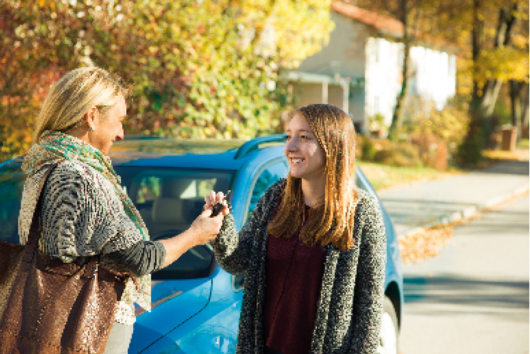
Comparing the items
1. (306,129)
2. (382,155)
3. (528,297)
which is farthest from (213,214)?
(382,155)

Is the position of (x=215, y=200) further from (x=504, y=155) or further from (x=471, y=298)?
(x=504, y=155)

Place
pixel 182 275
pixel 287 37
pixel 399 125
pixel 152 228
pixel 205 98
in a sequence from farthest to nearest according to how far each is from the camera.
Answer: pixel 399 125
pixel 287 37
pixel 205 98
pixel 152 228
pixel 182 275

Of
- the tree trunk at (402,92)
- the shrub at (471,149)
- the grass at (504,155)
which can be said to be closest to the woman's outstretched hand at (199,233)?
the shrub at (471,149)

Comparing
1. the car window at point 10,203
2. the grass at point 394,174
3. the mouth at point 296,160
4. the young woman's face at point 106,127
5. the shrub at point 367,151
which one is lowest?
the grass at point 394,174

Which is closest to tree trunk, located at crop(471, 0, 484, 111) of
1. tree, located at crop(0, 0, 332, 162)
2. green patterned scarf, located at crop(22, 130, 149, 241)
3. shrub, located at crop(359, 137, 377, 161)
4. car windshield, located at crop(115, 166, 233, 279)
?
shrub, located at crop(359, 137, 377, 161)

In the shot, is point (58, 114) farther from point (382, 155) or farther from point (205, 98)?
point (382, 155)

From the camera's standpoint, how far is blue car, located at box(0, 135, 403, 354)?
2.39 m

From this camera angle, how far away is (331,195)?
2.21 metres

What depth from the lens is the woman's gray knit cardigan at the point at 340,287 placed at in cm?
213

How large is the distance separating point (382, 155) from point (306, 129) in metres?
17.6

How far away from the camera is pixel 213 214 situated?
7.36 feet

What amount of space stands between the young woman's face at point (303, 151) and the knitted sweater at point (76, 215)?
0.72m

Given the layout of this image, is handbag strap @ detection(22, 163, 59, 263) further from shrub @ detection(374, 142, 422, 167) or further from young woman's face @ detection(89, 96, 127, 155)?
shrub @ detection(374, 142, 422, 167)

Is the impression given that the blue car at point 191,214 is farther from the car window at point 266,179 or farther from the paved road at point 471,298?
the paved road at point 471,298
